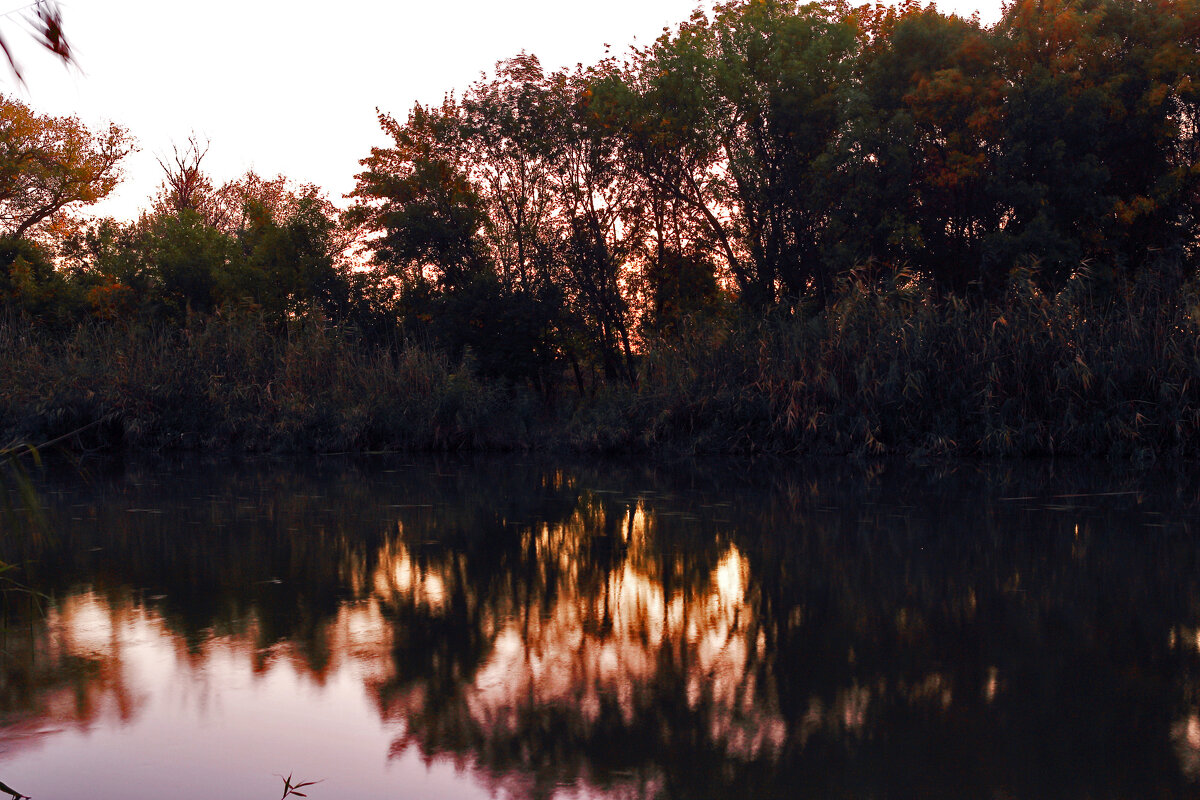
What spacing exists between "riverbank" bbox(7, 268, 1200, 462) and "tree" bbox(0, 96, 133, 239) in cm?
2122

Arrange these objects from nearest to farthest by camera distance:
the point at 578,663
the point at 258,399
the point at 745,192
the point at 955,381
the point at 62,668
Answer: the point at 62,668 < the point at 578,663 < the point at 955,381 < the point at 258,399 < the point at 745,192

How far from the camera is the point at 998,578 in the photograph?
21.1 feet

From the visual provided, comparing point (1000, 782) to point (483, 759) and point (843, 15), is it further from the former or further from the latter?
point (843, 15)

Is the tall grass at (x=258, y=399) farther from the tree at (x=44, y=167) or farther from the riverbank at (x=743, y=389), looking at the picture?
the tree at (x=44, y=167)

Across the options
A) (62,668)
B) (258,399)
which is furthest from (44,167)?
(62,668)

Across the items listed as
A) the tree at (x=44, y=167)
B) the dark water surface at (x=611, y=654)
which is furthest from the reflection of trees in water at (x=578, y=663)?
the tree at (x=44, y=167)

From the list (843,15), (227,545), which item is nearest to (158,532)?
(227,545)

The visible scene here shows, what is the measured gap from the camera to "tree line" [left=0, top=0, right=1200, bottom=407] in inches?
755

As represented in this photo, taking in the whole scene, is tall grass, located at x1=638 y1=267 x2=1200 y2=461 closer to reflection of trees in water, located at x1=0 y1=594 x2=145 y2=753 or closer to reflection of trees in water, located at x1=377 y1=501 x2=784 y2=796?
reflection of trees in water, located at x1=377 y1=501 x2=784 y2=796

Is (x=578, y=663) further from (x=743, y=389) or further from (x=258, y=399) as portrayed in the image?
(x=258, y=399)

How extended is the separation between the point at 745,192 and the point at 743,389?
7.70 metres

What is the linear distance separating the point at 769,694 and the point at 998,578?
2852mm

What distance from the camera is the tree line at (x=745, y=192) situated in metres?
19.2

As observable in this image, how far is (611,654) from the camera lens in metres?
4.88
